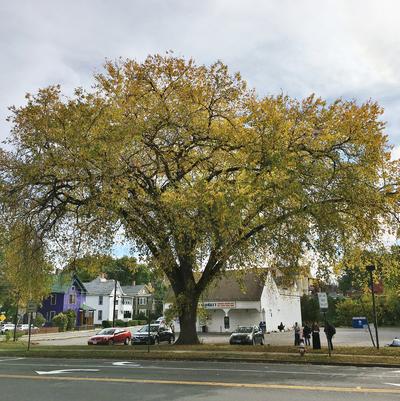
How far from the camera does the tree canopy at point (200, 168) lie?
18.4 metres

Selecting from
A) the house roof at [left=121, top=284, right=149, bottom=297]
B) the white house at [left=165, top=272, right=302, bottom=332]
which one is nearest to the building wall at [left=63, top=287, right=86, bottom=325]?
the house roof at [left=121, top=284, right=149, bottom=297]

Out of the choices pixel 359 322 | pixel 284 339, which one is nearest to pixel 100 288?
pixel 359 322

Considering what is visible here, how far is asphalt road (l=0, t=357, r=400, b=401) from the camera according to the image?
9477 mm

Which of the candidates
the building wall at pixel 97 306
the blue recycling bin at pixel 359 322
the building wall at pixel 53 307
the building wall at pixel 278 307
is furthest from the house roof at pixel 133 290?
the blue recycling bin at pixel 359 322

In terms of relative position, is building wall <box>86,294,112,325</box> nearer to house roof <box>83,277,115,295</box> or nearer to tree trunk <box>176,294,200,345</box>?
house roof <box>83,277,115,295</box>

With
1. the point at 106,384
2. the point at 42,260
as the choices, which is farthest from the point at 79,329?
the point at 106,384

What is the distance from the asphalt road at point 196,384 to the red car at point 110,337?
64.3ft

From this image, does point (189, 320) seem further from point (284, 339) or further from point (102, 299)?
point (102, 299)

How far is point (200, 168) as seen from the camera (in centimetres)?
2314

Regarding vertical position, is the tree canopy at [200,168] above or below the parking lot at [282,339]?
above

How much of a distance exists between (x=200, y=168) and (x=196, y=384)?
13.5 meters

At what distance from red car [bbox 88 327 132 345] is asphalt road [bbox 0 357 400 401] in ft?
64.3

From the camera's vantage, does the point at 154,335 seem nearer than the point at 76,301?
Yes

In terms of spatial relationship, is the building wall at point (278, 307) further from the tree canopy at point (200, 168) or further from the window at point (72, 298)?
the window at point (72, 298)
